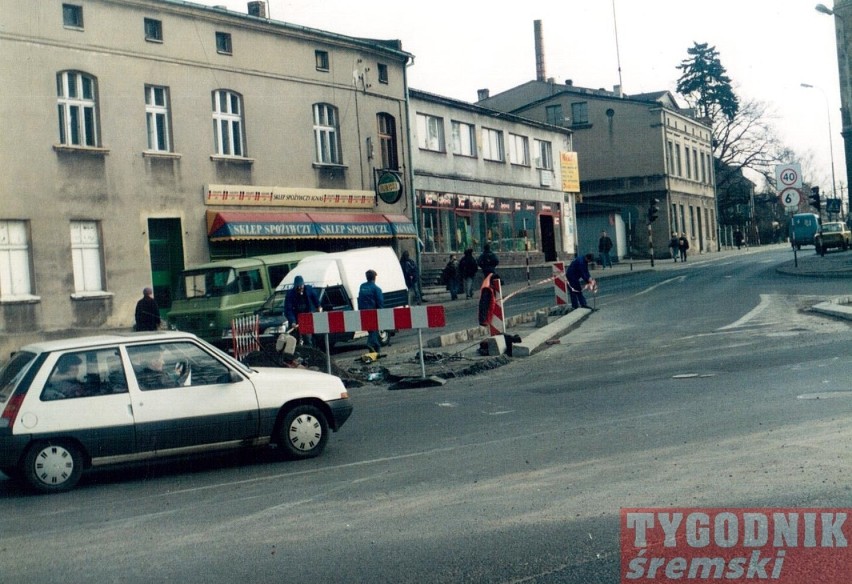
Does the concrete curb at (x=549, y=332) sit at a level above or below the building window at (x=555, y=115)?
below

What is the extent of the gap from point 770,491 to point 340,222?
29.0 metres

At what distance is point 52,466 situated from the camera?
8914 mm

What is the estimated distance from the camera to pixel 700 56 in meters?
87.2

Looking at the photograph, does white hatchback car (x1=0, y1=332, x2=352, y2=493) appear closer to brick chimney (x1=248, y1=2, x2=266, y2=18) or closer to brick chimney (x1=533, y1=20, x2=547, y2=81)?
brick chimney (x1=248, y1=2, x2=266, y2=18)

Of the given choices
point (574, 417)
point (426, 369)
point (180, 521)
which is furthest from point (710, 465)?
point (426, 369)

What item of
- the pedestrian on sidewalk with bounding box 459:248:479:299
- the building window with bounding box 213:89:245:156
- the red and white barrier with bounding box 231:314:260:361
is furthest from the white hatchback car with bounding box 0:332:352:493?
the pedestrian on sidewalk with bounding box 459:248:479:299

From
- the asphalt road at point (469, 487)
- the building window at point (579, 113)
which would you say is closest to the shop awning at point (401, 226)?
the asphalt road at point (469, 487)

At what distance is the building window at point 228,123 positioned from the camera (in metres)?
31.7

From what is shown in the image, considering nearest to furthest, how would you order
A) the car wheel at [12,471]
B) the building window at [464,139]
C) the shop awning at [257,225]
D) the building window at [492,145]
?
the car wheel at [12,471] → the shop awning at [257,225] → the building window at [464,139] → the building window at [492,145]

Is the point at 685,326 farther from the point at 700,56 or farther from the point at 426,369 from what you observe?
the point at 700,56

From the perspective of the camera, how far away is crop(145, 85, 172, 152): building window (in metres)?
29.6

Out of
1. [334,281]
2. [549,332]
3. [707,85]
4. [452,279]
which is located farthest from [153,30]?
[707,85]

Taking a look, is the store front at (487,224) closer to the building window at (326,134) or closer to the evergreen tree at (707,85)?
the building window at (326,134)

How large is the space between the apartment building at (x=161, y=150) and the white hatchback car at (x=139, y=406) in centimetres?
1759
